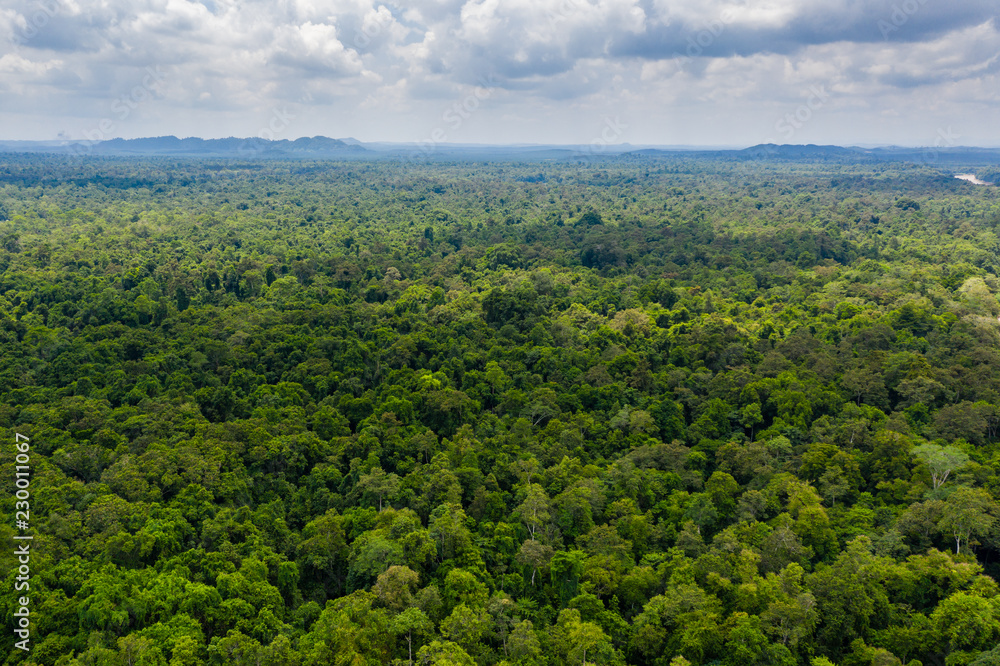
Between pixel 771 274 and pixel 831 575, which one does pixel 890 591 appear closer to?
pixel 831 575

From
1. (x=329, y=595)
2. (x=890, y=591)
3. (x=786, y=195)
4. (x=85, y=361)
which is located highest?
(x=786, y=195)

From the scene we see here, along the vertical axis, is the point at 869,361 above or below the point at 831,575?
above

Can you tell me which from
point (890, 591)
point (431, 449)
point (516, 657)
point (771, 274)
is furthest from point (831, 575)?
point (771, 274)

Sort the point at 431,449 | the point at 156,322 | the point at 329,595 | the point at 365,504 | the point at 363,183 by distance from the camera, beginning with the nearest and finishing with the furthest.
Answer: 1. the point at 329,595
2. the point at 365,504
3. the point at 431,449
4. the point at 156,322
5. the point at 363,183

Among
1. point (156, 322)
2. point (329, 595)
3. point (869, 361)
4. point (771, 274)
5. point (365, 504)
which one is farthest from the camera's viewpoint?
point (771, 274)

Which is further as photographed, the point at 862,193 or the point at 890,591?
the point at 862,193

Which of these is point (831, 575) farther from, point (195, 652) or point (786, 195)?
point (786, 195)
